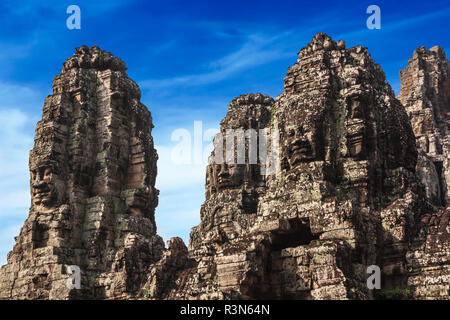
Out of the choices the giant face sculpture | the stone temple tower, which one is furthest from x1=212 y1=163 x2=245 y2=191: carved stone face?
the giant face sculpture

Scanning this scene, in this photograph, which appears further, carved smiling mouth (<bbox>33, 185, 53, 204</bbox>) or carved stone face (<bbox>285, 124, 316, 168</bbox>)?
carved smiling mouth (<bbox>33, 185, 53, 204</bbox>)

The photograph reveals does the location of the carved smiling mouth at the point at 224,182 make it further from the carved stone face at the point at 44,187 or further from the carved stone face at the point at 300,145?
the carved stone face at the point at 300,145

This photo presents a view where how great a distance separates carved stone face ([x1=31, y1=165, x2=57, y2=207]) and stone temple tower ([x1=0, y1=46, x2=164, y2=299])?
4 cm

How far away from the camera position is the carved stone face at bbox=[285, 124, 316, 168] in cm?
2297

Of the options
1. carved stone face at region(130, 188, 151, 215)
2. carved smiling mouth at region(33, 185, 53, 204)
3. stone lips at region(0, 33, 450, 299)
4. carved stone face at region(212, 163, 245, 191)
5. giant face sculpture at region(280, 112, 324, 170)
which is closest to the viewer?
stone lips at region(0, 33, 450, 299)

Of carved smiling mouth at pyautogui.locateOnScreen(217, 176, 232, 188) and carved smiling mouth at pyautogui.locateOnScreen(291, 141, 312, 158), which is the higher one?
carved smiling mouth at pyautogui.locateOnScreen(217, 176, 232, 188)

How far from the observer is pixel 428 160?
140 ft

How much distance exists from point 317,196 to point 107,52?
566 inches

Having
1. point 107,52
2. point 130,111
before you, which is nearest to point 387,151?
point 130,111

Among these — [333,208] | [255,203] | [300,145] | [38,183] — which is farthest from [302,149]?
[38,183]

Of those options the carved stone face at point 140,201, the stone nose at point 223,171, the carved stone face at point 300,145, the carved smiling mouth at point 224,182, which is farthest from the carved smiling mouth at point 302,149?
the stone nose at point 223,171

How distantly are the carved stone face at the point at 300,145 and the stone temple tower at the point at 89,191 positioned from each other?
671 cm

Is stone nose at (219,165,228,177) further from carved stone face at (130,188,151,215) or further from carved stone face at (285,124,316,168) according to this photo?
carved stone face at (285,124,316,168)

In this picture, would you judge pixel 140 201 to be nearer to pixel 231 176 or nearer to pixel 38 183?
pixel 38 183
